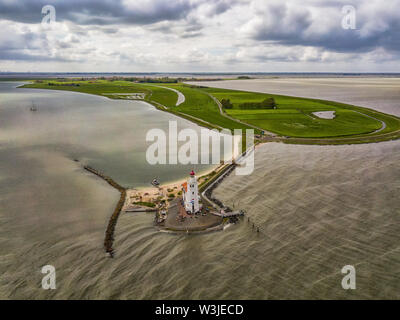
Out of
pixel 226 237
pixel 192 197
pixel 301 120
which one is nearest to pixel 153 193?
pixel 192 197

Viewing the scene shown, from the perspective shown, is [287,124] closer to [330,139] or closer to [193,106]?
[330,139]

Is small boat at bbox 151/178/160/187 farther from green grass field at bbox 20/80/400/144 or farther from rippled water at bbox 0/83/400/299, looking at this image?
green grass field at bbox 20/80/400/144

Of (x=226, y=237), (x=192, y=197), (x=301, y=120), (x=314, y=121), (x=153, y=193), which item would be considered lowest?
(x=226, y=237)

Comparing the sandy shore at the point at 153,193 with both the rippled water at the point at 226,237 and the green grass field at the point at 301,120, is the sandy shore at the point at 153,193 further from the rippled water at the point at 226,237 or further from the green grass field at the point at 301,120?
the green grass field at the point at 301,120

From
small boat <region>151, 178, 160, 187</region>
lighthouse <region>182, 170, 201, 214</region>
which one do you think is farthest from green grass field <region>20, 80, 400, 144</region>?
lighthouse <region>182, 170, 201, 214</region>

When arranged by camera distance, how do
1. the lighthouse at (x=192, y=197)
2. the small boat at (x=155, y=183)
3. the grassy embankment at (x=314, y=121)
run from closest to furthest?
the lighthouse at (x=192, y=197) < the small boat at (x=155, y=183) < the grassy embankment at (x=314, y=121)

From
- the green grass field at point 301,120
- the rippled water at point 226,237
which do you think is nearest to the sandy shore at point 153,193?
the rippled water at point 226,237

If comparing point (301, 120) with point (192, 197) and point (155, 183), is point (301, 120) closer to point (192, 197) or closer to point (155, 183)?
point (155, 183)

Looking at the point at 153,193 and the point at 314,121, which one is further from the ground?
the point at 314,121

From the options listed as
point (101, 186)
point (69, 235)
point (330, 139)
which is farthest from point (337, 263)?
point (330, 139)
